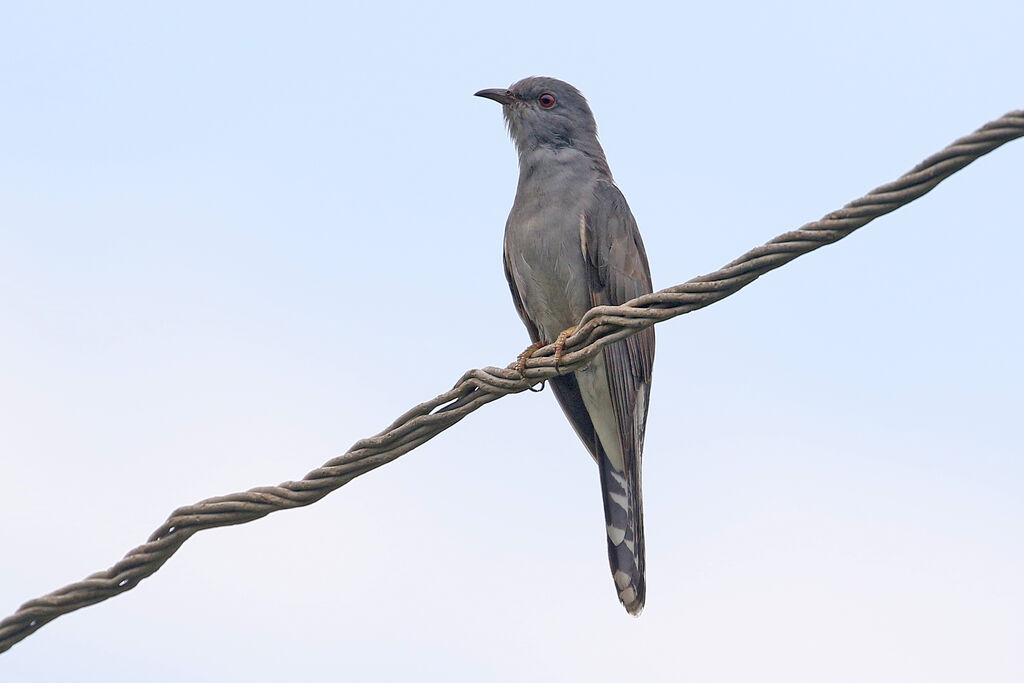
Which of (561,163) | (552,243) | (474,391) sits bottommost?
(474,391)

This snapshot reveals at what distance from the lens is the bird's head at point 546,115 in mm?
6828

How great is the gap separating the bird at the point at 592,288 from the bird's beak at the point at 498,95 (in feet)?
1.43

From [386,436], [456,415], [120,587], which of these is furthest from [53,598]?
[456,415]

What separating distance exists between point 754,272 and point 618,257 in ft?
9.09

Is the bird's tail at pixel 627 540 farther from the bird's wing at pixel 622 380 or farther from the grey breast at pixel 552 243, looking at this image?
the grey breast at pixel 552 243

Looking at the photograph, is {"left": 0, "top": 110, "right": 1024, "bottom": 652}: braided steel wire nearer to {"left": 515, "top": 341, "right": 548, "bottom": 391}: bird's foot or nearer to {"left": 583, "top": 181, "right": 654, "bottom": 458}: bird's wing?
{"left": 515, "top": 341, "right": 548, "bottom": 391}: bird's foot

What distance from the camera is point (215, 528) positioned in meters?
3.66

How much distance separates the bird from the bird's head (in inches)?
0.8

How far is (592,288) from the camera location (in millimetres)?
6133

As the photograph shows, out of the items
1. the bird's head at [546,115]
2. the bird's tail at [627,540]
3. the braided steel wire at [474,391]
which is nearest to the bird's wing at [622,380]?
the bird's tail at [627,540]

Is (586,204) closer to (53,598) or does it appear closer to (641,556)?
(641,556)

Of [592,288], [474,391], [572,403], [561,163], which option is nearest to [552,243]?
[592,288]

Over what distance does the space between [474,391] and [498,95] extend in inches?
143

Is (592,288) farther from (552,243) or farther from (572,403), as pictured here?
(572,403)
